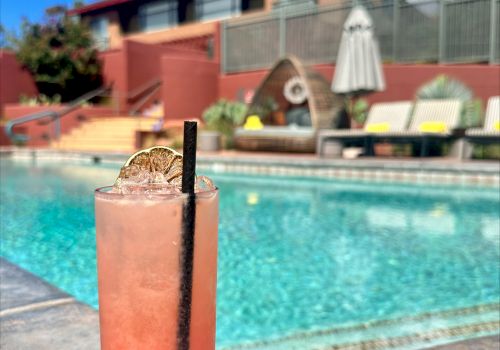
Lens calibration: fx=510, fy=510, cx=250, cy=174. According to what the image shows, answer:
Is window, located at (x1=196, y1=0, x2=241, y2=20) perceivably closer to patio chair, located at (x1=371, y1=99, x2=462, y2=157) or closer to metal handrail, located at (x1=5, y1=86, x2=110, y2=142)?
metal handrail, located at (x1=5, y1=86, x2=110, y2=142)

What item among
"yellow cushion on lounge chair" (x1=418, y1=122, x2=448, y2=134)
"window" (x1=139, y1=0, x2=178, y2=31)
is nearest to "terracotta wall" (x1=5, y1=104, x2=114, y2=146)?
"window" (x1=139, y1=0, x2=178, y2=31)

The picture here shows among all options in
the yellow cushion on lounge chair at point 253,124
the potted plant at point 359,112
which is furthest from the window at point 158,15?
the potted plant at point 359,112

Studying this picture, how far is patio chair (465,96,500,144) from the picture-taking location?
9.98 metres

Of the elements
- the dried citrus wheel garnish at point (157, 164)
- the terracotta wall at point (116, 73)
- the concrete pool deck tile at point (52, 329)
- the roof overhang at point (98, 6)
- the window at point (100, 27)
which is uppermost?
the roof overhang at point (98, 6)

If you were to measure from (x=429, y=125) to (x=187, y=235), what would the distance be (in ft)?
34.5

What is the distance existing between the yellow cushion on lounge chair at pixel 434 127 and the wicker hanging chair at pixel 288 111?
2.67 meters

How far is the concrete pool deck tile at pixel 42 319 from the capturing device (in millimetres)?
2029

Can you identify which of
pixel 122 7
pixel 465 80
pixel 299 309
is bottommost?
pixel 299 309

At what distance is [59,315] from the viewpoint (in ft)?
→ 7.65

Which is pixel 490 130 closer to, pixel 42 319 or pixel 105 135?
pixel 42 319

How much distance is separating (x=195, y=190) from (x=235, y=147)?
1299cm

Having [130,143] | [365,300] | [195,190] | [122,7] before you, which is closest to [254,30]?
[130,143]

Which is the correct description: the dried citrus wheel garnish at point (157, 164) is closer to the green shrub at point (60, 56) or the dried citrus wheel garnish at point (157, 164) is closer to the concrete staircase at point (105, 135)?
the concrete staircase at point (105, 135)

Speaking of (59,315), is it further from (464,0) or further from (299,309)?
(464,0)
